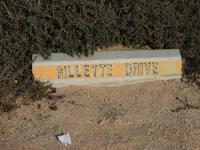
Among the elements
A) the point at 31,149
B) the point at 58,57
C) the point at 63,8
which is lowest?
the point at 31,149

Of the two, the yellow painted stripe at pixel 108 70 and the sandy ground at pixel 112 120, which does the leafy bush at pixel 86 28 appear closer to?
the yellow painted stripe at pixel 108 70

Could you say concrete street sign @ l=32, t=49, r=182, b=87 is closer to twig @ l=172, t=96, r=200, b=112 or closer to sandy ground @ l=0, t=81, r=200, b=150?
sandy ground @ l=0, t=81, r=200, b=150

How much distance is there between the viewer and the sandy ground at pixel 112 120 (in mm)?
4973

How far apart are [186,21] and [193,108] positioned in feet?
4.10

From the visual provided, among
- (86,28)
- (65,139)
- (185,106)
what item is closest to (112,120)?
(65,139)

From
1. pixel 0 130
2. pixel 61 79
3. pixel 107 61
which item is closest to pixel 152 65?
pixel 107 61

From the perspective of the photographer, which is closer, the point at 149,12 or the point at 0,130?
the point at 0,130

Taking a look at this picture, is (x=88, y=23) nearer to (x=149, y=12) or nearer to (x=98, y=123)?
(x=149, y=12)

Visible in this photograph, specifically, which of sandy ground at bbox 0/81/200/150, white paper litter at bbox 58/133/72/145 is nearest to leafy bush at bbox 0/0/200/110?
sandy ground at bbox 0/81/200/150

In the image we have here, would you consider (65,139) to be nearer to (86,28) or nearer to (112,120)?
(112,120)

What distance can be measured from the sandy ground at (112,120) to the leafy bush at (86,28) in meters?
0.36

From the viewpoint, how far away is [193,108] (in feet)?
18.2

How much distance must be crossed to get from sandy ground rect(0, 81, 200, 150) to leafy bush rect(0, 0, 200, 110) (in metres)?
0.36

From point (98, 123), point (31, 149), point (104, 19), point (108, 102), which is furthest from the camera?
point (104, 19)
